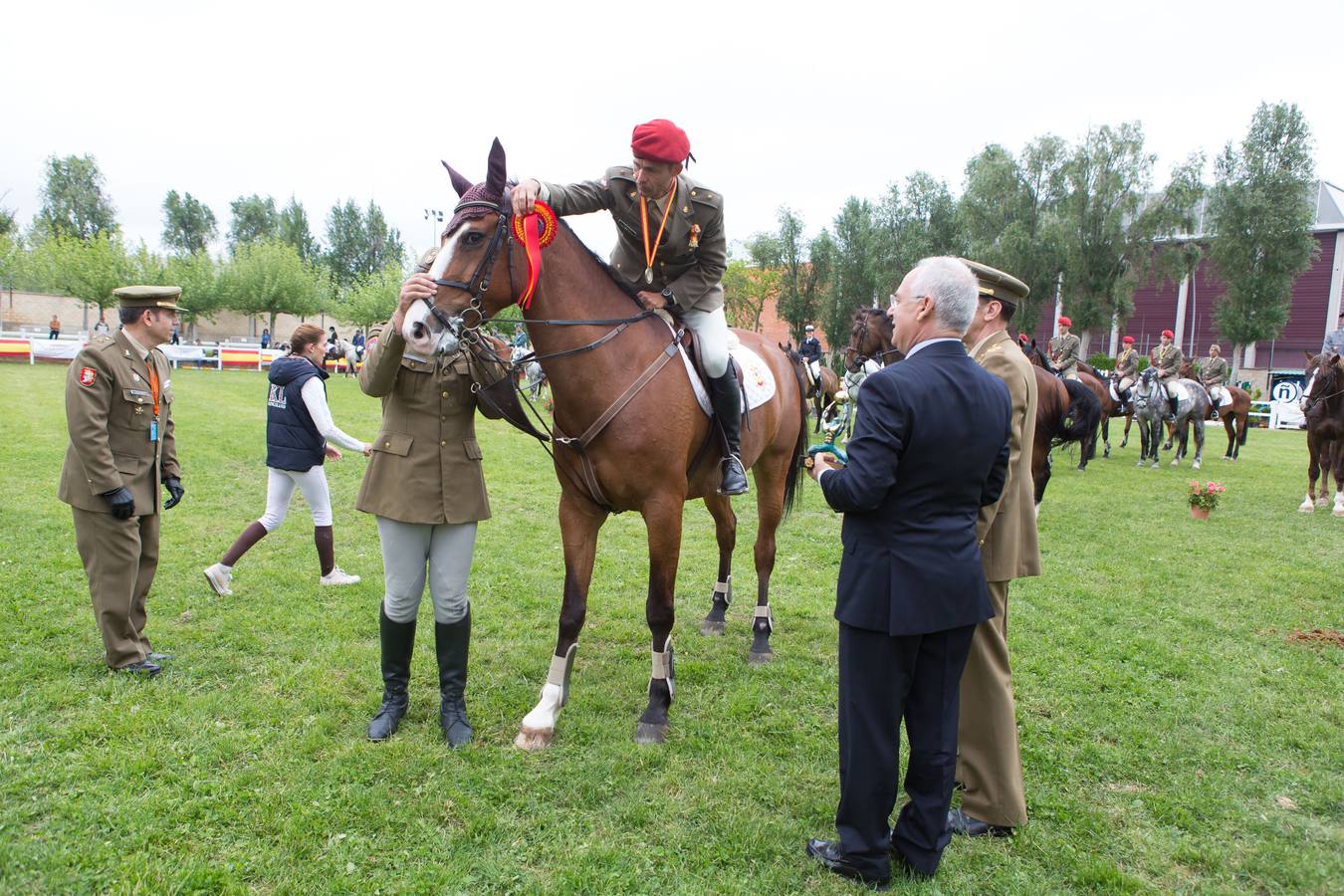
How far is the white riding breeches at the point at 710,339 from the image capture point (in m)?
4.53

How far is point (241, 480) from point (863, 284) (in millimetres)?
43056

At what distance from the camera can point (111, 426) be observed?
15.2 feet

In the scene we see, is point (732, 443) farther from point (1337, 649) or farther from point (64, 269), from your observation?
point (64, 269)

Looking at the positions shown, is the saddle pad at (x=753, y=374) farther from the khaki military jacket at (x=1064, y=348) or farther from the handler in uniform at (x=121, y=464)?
the khaki military jacket at (x=1064, y=348)

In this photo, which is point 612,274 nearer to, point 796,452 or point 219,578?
point 796,452

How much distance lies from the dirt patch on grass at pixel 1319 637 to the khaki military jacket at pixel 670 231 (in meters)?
5.29

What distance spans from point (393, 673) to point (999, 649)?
3076 mm

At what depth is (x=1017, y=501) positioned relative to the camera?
3.46 meters

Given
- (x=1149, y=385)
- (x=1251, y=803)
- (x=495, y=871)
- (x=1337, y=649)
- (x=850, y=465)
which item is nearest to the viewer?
(x=850, y=465)

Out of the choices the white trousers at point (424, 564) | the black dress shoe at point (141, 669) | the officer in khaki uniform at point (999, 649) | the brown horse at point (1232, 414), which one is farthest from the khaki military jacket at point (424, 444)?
the brown horse at point (1232, 414)

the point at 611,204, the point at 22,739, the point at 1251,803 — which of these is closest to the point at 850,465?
the point at 611,204

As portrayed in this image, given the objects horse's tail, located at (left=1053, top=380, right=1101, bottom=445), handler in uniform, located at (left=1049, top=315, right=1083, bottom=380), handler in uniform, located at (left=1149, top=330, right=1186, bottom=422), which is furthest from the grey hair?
handler in uniform, located at (left=1149, top=330, right=1186, bottom=422)

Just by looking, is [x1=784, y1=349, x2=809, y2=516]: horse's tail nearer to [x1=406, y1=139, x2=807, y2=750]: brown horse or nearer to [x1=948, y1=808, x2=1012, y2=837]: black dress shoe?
[x1=406, y1=139, x2=807, y2=750]: brown horse

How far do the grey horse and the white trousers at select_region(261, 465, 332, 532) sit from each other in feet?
54.8
